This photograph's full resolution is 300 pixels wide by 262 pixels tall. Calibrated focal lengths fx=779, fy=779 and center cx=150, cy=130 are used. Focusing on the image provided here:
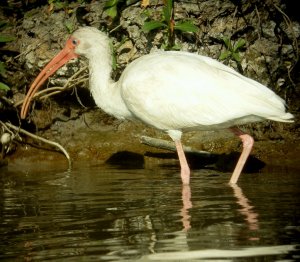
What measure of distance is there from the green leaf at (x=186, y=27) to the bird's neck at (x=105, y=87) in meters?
1.70

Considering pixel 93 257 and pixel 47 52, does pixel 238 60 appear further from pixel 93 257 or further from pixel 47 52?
pixel 93 257

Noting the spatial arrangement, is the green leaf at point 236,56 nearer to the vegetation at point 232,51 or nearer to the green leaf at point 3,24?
the vegetation at point 232,51

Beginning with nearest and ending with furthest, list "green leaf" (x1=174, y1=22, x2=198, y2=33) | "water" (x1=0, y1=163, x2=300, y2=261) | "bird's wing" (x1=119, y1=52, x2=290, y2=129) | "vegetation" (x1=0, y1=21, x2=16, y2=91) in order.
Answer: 1. "water" (x1=0, y1=163, x2=300, y2=261)
2. "bird's wing" (x1=119, y1=52, x2=290, y2=129)
3. "green leaf" (x1=174, y1=22, x2=198, y2=33)
4. "vegetation" (x1=0, y1=21, x2=16, y2=91)

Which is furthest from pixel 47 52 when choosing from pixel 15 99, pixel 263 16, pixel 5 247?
pixel 5 247

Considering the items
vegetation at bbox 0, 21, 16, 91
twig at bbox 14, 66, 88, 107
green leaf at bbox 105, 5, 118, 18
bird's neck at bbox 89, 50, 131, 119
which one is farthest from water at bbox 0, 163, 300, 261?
green leaf at bbox 105, 5, 118, 18

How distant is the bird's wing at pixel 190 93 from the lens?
8.04 metres

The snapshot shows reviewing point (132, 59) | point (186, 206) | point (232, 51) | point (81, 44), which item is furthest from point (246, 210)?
point (132, 59)

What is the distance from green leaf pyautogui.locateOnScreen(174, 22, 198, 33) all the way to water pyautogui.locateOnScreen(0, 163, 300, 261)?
2.05 m

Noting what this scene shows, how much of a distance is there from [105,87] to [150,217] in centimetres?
295

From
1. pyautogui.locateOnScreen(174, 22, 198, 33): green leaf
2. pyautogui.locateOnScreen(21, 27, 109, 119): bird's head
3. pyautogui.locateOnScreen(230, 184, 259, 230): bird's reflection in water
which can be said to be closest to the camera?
pyautogui.locateOnScreen(230, 184, 259, 230): bird's reflection in water

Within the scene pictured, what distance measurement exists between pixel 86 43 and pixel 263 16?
3013 millimetres

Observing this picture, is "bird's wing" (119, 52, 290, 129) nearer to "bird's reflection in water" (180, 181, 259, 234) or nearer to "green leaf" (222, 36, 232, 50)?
"bird's reflection in water" (180, 181, 259, 234)

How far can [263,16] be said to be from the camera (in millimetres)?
11188

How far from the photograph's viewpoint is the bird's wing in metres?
8.04
